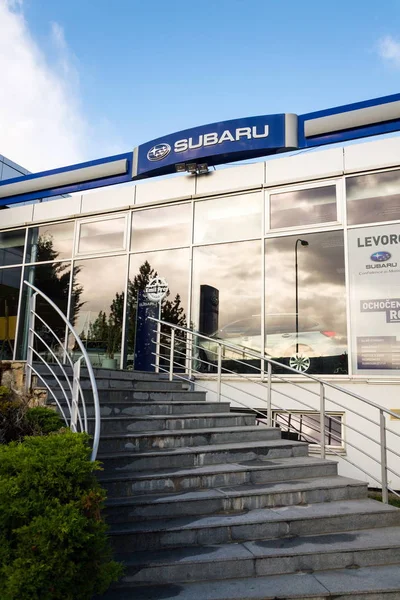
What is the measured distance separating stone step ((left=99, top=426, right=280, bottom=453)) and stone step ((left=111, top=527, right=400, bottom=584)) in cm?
131

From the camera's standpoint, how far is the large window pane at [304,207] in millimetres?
8500

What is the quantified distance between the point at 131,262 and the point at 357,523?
721cm

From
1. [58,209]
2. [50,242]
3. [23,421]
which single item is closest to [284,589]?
[23,421]

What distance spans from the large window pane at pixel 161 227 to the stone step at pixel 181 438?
4.84 m

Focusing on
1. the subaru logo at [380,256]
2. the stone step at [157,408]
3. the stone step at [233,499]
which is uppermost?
the subaru logo at [380,256]

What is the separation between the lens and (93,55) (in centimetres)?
779

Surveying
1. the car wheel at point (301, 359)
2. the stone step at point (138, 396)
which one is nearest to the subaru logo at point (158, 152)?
the car wheel at point (301, 359)

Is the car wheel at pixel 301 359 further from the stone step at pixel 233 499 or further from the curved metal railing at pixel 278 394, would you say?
the stone step at pixel 233 499

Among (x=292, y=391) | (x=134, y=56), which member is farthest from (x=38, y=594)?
(x=134, y=56)

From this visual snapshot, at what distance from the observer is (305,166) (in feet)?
28.7

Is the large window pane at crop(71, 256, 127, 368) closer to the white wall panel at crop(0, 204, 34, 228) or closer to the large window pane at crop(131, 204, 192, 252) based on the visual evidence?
the large window pane at crop(131, 204, 192, 252)

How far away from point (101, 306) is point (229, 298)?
9.96 ft

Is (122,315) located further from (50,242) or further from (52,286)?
(50,242)

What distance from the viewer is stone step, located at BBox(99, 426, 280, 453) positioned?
15.9 feet
